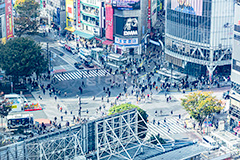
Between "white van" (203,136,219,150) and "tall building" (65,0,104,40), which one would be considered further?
"tall building" (65,0,104,40)

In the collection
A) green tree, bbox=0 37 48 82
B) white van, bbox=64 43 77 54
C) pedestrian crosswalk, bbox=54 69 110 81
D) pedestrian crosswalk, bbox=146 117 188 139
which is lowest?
pedestrian crosswalk, bbox=146 117 188 139

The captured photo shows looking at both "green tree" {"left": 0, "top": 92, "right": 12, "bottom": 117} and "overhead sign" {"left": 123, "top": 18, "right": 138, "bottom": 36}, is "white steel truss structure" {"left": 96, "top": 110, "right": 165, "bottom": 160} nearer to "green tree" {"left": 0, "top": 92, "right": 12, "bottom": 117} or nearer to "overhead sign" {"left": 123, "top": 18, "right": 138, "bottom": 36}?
"green tree" {"left": 0, "top": 92, "right": 12, "bottom": 117}

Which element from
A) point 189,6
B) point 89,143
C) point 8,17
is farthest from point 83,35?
point 89,143

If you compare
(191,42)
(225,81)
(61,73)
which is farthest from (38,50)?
(225,81)

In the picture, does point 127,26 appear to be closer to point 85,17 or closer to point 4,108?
point 85,17

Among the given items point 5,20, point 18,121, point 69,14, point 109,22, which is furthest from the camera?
point 69,14

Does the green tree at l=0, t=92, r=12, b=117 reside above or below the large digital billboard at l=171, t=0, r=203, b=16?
below

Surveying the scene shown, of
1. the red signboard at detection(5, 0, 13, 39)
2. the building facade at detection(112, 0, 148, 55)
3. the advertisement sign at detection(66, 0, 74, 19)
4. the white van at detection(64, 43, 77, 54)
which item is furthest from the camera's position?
the advertisement sign at detection(66, 0, 74, 19)

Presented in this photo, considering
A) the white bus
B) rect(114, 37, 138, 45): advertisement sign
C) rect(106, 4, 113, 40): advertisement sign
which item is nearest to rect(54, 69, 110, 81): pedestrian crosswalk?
rect(114, 37, 138, 45): advertisement sign
